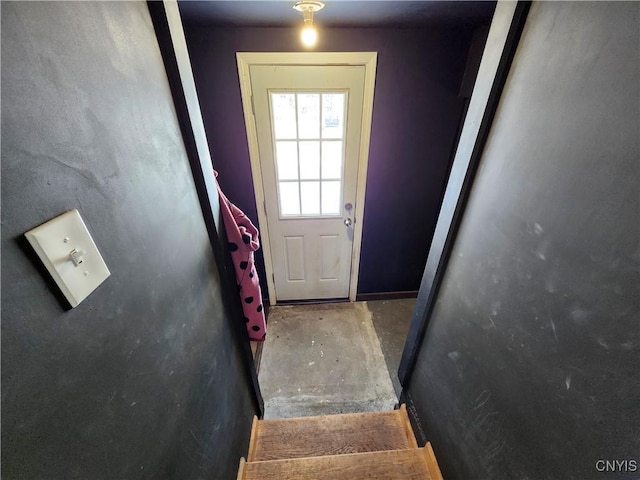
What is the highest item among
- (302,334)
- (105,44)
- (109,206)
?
(105,44)

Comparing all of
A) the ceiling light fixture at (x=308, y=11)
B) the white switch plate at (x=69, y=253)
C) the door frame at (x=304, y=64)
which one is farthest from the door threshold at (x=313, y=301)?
the white switch plate at (x=69, y=253)

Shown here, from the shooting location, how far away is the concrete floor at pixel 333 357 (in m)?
1.86

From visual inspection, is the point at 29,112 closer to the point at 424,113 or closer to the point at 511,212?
the point at 511,212

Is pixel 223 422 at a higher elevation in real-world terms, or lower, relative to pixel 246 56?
lower

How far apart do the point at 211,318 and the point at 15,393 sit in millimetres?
654

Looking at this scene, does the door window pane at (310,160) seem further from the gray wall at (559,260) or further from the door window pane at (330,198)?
the gray wall at (559,260)

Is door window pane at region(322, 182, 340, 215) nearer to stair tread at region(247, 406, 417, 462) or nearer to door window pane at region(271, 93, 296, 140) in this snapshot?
door window pane at region(271, 93, 296, 140)

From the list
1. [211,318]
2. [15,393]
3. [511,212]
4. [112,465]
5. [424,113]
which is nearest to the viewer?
[15,393]

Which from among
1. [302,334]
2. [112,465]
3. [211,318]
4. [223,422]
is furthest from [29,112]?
[302,334]

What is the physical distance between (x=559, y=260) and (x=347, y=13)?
1.55m

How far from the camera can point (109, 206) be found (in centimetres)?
50

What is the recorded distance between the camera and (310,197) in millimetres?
2219

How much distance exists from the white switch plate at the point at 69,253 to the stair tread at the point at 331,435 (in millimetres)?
1404

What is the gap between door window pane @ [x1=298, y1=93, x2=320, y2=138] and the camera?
1.87 meters
